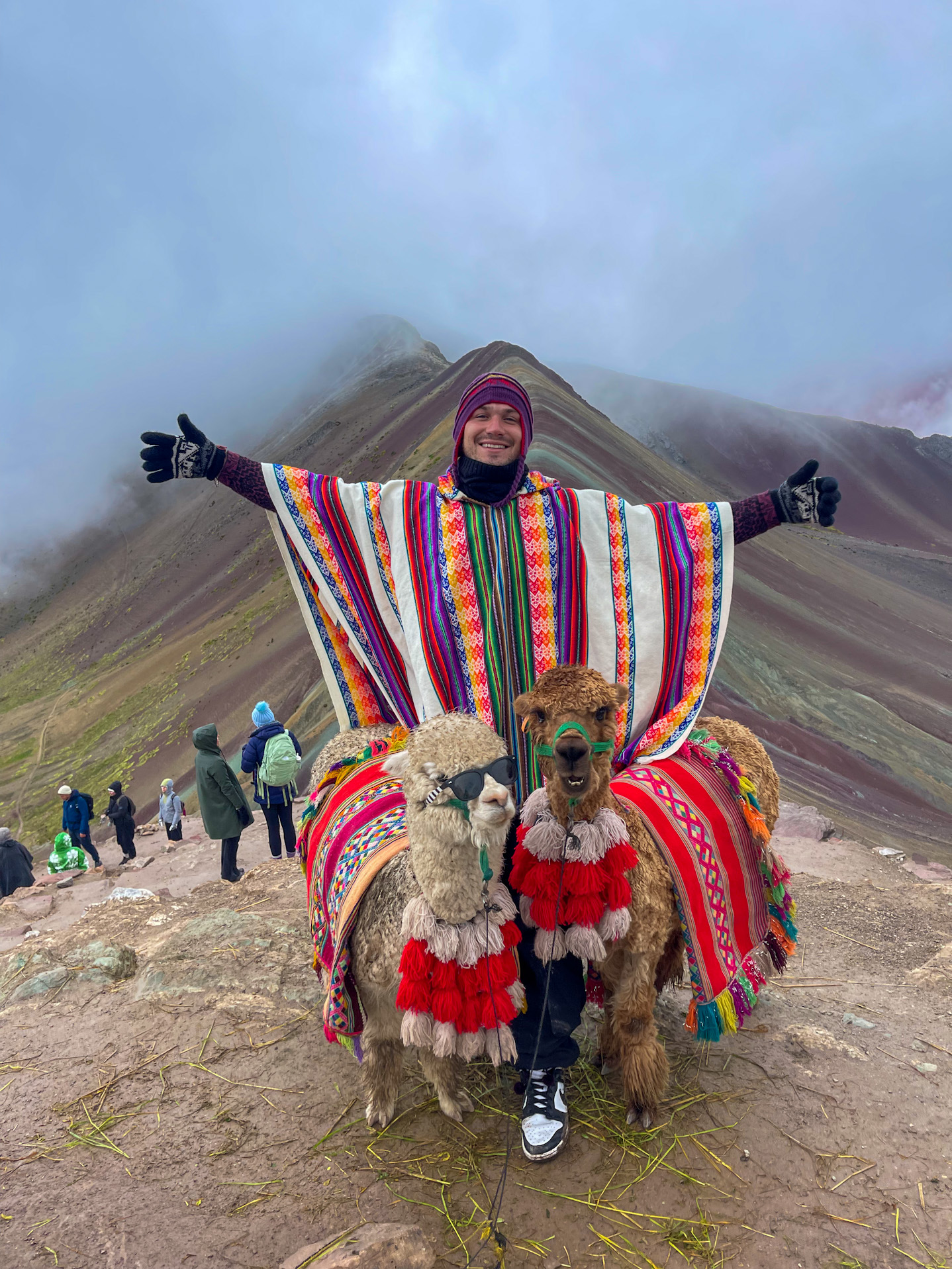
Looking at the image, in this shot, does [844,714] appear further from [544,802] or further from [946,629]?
[946,629]

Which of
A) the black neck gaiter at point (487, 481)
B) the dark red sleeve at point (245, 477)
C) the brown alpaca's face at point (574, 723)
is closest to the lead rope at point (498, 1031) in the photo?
the brown alpaca's face at point (574, 723)

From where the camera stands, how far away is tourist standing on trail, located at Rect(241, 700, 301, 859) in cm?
583

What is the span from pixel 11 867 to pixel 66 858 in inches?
27.9

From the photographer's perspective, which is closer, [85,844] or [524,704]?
[524,704]

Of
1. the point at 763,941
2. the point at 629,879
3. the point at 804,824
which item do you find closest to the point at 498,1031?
the point at 629,879

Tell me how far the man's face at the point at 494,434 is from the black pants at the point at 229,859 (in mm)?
4586

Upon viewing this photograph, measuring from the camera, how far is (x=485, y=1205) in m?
2.03

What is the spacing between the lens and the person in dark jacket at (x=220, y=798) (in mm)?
5828

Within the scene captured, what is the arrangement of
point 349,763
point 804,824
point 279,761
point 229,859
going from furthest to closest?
point 804,824
point 229,859
point 279,761
point 349,763

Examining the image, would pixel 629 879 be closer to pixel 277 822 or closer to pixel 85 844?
pixel 277 822

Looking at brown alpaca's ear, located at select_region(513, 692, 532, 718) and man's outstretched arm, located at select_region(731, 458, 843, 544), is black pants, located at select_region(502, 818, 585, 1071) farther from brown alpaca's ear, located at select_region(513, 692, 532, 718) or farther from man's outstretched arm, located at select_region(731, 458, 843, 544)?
man's outstretched arm, located at select_region(731, 458, 843, 544)

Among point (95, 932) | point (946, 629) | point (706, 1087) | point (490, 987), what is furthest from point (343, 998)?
point (946, 629)

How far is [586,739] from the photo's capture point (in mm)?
1885

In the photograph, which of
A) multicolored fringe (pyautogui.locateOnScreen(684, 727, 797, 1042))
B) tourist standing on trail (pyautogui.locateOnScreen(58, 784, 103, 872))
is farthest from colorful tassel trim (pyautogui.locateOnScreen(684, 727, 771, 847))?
tourist standing on trail (pyautogui.locateOnScreen(58, 784, 103, 872))
